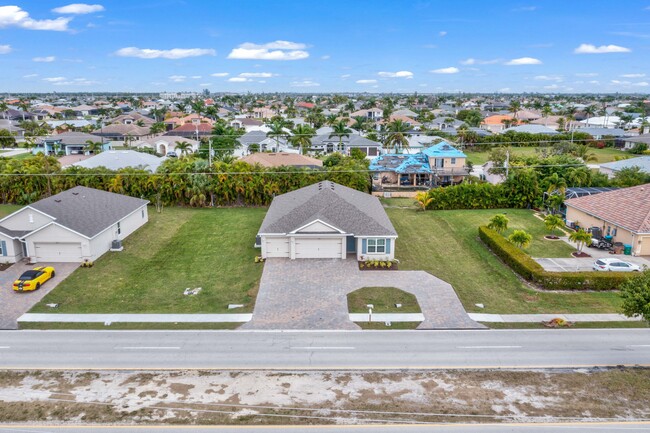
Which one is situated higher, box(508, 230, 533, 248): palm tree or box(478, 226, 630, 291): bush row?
box(508, 230, 533, 248): palm tree

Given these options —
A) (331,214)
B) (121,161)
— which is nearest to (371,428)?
(331,214)

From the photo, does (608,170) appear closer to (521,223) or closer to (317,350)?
(521,223)

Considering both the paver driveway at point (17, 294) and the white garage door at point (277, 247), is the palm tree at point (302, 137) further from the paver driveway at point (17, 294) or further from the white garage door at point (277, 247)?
the paver driveway at point (17, 294)

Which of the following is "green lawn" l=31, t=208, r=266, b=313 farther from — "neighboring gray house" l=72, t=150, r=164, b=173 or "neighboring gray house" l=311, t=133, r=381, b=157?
"neighboring gray house" l=311, t=133, r=381, b=157

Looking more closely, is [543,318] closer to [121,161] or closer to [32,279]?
[32,279]

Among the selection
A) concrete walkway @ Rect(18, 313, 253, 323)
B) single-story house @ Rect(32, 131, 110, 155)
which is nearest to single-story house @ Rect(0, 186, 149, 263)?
concrete walkway @ Rect(18, 313, 253, 323)

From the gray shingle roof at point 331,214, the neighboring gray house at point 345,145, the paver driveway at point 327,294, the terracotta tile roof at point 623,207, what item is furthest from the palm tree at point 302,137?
the paver driveway at point 327,294
